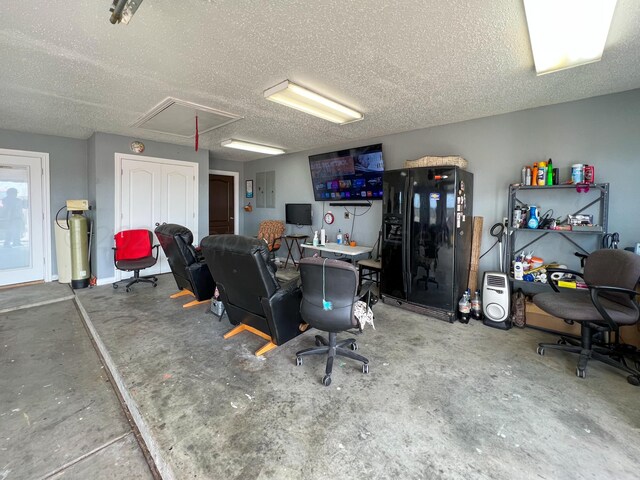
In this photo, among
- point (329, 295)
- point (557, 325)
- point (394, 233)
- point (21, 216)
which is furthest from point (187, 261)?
point (557, 325)

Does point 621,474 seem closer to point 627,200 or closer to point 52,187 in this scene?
point 627,200

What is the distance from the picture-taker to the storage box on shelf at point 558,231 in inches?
116

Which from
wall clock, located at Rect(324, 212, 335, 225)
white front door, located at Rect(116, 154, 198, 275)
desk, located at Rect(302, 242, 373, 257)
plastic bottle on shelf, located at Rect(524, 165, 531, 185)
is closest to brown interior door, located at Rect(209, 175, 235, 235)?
white front door, located at Rect(116, 154, 198, 275)

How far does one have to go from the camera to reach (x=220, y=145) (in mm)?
5367

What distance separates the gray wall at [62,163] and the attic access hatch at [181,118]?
5.97 feet

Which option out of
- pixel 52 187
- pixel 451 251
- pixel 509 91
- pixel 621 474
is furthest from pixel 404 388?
pixel 52 187

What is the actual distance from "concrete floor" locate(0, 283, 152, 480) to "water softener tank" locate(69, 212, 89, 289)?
130cm

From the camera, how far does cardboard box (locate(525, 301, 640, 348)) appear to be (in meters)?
2.69

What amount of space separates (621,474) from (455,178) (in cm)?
262

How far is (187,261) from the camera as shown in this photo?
138 inches

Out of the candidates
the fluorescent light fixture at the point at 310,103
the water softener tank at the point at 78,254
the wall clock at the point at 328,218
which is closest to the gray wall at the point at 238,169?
the wall clock at the point at 328,218

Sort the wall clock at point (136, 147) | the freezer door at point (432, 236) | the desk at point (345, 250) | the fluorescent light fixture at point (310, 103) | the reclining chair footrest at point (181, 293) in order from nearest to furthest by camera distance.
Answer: the fluorescent light fixture at point (310, 103) → the freezer door at point (432, 236) → the reclining chair footrest at point (181, 293) → the desk at point (345, 250) → the wall clock at point (136, 147)

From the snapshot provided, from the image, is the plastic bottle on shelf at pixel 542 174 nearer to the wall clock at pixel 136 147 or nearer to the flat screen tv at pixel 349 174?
the flat screen tv at pixel 349 174

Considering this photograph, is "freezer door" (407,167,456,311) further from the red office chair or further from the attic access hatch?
the red office chair
